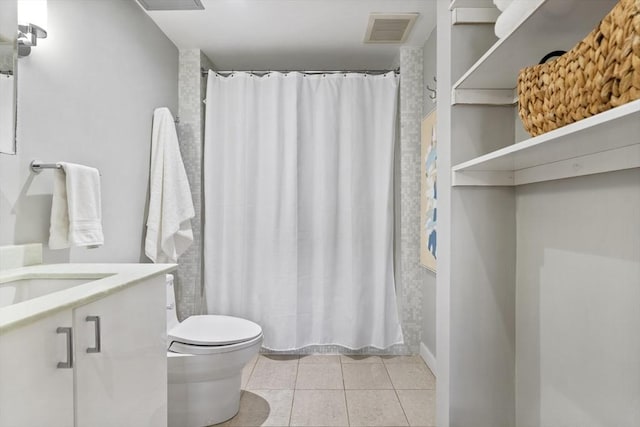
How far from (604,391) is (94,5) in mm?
2522

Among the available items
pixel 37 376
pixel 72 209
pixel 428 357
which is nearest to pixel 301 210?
pixel 428 357

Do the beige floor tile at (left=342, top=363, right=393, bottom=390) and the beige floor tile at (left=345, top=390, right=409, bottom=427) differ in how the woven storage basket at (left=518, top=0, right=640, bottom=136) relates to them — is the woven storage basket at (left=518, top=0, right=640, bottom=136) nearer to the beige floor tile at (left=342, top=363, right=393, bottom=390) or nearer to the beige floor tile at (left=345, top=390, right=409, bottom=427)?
the beige floor tile at (left=345, top=390, right=409, bottom=427)

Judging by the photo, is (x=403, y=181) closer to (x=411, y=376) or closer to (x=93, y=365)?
(x=411, y=376)

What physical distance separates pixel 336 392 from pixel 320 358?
21.3 inches

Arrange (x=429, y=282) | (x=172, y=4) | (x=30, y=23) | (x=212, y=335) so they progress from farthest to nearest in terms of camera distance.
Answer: (x=429, y=282), (x=172, y=4), (x=212, y=335), (x=30, y=23)

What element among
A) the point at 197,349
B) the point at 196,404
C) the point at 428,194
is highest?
the point at 428,194

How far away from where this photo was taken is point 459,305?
4.83 feet

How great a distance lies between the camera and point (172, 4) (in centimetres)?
233

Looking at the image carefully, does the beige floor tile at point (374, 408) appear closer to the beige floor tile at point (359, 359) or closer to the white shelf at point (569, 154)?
the beige floor tile at point (359, 359)

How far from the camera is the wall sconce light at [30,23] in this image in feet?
4.89

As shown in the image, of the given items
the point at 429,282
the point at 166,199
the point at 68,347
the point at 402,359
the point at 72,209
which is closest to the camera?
the point at 68,347

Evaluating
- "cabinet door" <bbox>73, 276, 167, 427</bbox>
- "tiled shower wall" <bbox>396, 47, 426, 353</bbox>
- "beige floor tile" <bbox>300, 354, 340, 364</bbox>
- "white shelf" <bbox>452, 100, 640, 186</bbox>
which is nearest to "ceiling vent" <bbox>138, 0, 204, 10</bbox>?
"tiled shower wall" <bbox>396, 47, 426, 353</bbox>

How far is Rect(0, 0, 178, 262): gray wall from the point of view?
1.56 meters

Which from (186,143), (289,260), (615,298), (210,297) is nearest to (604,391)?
(615,298)
